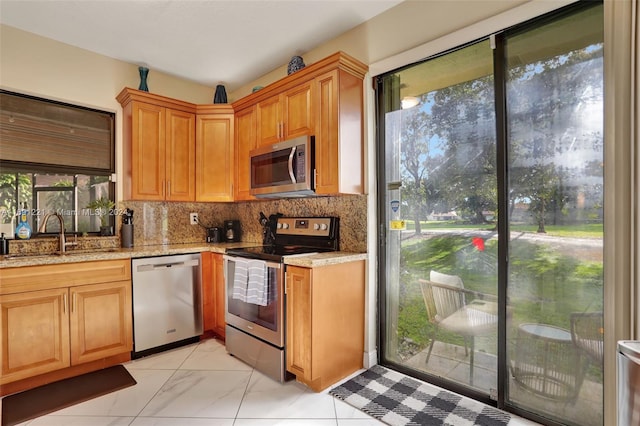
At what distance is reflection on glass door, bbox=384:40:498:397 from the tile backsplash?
29 centimetres

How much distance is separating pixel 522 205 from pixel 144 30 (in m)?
3.06

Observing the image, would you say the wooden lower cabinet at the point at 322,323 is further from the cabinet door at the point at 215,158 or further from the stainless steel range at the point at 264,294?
the cabinet door at the point at 215,158

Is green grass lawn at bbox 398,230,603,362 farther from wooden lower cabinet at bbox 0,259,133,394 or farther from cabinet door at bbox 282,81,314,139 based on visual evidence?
wooden lower cabinet at bbox 0,259,133,394

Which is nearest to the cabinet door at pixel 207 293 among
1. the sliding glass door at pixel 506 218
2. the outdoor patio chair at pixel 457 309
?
the sliding glass door at pixel 506 218

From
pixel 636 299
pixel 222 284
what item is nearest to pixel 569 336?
pixel 636 299

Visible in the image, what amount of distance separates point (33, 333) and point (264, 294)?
5.14 feet

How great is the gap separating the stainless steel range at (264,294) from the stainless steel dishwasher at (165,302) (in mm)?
413

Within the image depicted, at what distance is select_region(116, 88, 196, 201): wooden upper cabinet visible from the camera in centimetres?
295

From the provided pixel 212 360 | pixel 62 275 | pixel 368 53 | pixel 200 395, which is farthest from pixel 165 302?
pixel 368 53

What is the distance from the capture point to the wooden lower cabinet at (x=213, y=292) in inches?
118

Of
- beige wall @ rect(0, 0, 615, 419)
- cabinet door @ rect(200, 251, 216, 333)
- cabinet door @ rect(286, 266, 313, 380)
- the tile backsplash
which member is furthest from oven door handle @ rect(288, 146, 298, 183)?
cabinet door @ rect(200, 251, 216, 333)

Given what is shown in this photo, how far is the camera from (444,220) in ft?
7.02

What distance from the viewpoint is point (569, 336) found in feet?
5.57

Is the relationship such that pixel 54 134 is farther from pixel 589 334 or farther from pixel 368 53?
pixel 589 334
